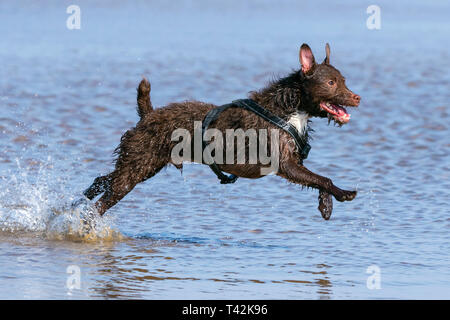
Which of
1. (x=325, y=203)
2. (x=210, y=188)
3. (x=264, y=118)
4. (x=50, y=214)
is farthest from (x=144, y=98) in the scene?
(x=210, y=188)

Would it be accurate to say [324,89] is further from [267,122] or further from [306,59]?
[267,122]

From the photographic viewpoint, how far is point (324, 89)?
842 centimetres

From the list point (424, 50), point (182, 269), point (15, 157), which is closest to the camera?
point (182, 269)

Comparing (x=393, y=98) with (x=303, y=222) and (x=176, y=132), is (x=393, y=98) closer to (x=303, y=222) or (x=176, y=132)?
(x=303, y=222)

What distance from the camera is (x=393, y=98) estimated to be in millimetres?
16844

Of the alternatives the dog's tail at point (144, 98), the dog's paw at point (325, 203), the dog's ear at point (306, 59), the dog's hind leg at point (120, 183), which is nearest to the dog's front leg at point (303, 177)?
the dog's paw at point (325, 203)

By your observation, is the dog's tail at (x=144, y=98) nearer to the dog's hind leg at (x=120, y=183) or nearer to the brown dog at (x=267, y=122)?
the brown dog at (x=267, y=122)

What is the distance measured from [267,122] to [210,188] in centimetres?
272

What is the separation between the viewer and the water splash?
8.98 metres

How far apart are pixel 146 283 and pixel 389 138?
7.16 metres

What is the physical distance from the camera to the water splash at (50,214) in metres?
8.98

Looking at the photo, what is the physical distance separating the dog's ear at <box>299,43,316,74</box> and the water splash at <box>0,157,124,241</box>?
7.83 ft

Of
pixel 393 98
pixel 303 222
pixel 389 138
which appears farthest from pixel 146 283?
pixel 393 98
